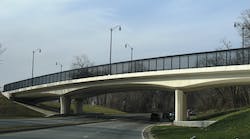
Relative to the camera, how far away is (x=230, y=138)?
2356 cm

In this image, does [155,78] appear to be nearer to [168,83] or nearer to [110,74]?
[168,83]

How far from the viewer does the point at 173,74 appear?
5544 cm

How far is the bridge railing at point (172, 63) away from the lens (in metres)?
49.2

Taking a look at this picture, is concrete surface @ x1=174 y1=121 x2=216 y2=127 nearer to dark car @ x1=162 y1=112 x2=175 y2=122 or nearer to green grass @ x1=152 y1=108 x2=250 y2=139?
green grass @ x1=152 y1=108 x2=250 y2=139

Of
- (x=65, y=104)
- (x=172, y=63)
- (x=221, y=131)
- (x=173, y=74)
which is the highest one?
(x=172, y=63)

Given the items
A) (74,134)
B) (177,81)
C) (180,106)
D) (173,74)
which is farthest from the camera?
(180,106)

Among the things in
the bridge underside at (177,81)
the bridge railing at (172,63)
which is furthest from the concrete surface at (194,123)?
the bridge railing at (172,63)

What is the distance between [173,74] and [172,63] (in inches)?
56.9

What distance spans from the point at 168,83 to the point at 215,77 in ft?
25.4

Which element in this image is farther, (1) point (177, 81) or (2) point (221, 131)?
(1) point (177, 81)

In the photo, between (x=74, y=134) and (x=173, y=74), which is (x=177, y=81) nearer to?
(x=173, y=74)

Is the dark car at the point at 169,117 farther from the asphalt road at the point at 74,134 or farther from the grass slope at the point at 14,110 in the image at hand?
the asphalt road at the point at 74,134

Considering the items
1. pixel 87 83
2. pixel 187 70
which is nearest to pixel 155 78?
pixel 187 70

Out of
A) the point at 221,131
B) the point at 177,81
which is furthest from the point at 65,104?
the point at 221,131
